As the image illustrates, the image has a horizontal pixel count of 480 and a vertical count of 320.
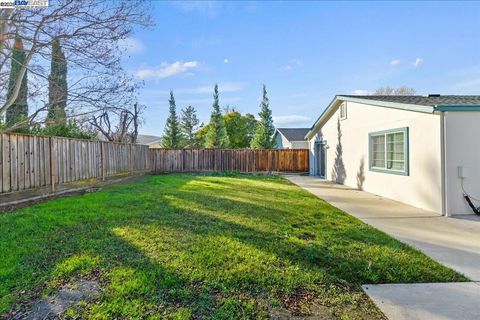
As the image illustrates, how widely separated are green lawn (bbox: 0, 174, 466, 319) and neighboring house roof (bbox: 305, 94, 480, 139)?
3.51m

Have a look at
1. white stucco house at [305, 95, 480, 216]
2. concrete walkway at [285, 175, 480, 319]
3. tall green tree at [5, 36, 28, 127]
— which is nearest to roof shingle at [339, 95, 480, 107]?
white stucco house at [305, 95, 480, 216]

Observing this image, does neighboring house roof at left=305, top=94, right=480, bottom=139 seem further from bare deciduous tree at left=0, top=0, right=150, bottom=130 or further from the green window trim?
bare deciduous tree at left=0, top=0, right=150, bottom=130

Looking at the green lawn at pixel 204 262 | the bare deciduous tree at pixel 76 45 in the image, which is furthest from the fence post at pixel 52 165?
the green lawn at pixel 204 262

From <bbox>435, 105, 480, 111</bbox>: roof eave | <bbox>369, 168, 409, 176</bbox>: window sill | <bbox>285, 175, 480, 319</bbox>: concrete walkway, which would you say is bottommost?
<bbox>285, 175, 480, 319</bbox>: concrete walkway

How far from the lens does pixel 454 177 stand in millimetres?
6207

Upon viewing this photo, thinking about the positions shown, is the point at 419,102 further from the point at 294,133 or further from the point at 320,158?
the point at 294,133

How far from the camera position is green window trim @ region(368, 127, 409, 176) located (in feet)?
24.7

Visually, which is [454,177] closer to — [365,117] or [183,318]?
[365,117]

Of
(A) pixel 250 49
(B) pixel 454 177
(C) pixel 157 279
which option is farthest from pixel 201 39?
(C) pixel 157 279

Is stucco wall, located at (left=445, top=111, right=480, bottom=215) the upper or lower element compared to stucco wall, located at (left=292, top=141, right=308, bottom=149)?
lower

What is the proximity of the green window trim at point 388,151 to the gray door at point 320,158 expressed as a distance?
5.83 metres

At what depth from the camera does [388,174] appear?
8.49m

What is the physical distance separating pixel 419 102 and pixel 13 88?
1126cm

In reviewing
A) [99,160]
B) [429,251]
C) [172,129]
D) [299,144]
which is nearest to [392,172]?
[429,251]
